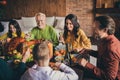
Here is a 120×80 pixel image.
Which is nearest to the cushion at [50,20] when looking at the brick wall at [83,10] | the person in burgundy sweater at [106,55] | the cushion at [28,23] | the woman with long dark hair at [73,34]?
the cushion at [28,23]

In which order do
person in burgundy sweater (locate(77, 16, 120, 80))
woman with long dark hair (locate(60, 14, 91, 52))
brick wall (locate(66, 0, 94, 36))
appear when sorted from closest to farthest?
person in burgundy sweater (locate(77, 16, 120, 80)) → woman with long dark hair (locate(60, 14, 91, 52)) → brick wall (locate(66, 0, 94, 36))

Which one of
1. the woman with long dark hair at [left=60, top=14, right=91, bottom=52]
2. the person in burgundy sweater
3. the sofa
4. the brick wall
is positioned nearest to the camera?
the person in burgundy sweater

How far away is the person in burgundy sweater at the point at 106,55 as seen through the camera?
1.92m

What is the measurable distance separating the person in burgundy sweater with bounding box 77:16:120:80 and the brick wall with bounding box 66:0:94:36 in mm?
3650

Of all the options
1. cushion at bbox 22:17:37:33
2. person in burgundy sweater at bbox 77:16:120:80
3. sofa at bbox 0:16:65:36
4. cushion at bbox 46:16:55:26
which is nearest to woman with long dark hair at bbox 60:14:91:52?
person in burgundy sweater at bbox 77:16:120:80

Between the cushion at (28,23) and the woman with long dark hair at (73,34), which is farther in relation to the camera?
the cushion at (28,23)

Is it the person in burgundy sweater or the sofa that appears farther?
the sofa

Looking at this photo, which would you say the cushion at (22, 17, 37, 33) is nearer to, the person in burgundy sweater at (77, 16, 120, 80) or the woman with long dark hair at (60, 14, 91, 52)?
the woman with long dark hair at (60, 14, 91, 52)

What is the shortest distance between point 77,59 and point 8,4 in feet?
13.5

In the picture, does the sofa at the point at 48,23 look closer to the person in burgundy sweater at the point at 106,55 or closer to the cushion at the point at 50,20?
the cushion at the point at 50,20

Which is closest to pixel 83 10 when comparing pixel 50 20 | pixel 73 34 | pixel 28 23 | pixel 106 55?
pixel 50 20

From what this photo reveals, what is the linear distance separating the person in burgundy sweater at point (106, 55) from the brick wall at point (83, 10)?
3.65m

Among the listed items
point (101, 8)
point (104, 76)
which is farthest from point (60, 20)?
point (104, 76)

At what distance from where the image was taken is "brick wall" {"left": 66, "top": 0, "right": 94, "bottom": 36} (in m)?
5.76
